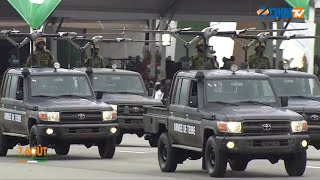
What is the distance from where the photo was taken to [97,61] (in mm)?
31266

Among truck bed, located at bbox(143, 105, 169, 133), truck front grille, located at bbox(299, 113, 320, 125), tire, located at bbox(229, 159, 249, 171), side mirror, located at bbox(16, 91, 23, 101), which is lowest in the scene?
tire, located at bbox(229, 159, 249, 171)

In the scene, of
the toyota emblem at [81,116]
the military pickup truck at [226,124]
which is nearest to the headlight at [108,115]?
the toyota emblem at [81,116]

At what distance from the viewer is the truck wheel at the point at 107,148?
2192cm

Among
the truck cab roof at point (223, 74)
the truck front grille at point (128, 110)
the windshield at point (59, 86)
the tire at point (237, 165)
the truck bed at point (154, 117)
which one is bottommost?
the tire at point (237, 165)

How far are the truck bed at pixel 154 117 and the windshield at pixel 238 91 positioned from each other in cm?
145

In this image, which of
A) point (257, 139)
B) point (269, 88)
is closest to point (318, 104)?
point (269, 88)

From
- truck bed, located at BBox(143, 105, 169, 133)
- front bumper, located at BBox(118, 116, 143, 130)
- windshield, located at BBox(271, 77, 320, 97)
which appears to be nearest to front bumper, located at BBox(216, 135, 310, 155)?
truck bed, located at BBox(143, 105, 169, 133)

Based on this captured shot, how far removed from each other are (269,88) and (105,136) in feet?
15.9

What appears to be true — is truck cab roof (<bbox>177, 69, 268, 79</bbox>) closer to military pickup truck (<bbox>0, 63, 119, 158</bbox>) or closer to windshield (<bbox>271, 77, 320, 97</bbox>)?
military pickup truck (<bbox>0, 63, 119, 158</bbox>)

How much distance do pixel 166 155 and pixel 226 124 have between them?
8.10 ft

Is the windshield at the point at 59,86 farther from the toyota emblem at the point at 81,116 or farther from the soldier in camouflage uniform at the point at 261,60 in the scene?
the soldier in camouflage uniform at the point at 261,60

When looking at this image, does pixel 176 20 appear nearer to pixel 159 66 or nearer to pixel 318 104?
pixel 159 66

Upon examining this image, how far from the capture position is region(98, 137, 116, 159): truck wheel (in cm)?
2192

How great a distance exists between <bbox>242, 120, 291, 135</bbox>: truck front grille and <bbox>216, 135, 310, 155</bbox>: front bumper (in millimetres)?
112
